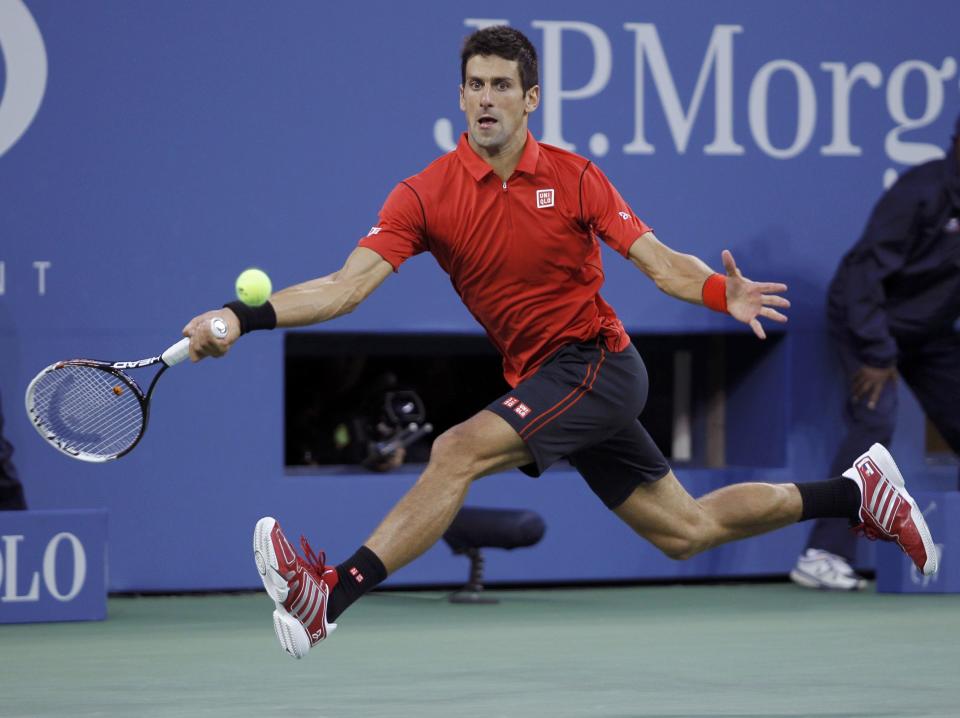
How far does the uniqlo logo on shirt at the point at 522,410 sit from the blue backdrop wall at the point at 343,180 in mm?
3044

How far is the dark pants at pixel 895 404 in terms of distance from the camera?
7.85m

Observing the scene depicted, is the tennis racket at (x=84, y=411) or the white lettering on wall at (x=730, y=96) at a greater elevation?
the white lettering on wall at (x=730, y=96)

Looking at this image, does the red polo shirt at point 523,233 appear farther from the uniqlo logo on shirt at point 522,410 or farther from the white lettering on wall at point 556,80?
the white lettering on wall at point 556,80

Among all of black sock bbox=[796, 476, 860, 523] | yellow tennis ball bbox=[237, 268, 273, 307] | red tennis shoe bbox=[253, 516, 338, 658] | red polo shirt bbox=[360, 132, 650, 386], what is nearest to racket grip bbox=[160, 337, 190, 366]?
yellow tennis ball bbox=[237, 268, 273, 307]

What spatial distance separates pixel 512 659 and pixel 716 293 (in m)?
1.53

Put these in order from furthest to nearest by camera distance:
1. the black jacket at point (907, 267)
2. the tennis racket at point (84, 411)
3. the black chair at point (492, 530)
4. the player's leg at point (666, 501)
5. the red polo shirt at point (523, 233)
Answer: the black jacket at point (907, 267) < the black chair at point (492, 530) < the player's leg at point (666, 501) < the red polo shirt at point (523, 233) < the tennis racket at point (84, 411)

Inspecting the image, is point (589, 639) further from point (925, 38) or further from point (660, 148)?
point (925, 38)

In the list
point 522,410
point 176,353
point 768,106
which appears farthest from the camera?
point 768,106

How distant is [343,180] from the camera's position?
7.81m

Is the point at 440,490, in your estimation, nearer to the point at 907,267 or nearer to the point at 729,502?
the point at 729,502

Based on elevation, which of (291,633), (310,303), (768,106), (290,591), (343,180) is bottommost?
(291,633)

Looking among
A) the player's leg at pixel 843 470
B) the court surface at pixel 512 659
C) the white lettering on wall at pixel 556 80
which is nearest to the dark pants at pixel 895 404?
the player's leg at pixel 843 470

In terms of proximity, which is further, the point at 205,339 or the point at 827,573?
the point at 827,573

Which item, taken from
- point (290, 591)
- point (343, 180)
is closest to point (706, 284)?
point (290, 591)
